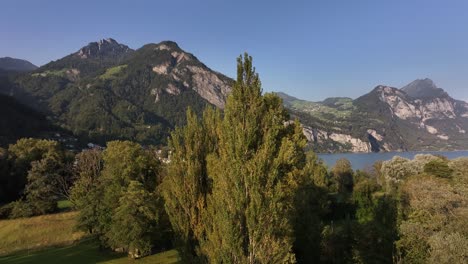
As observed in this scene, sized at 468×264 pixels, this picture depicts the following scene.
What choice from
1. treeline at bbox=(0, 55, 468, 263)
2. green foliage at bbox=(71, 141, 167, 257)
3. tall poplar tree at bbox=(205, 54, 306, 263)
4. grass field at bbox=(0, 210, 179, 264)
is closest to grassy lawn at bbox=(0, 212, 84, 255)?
grass field at bbox=(0, 210, 179, 264)

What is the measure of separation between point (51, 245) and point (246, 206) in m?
37.3

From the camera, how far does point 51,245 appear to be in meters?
39.7

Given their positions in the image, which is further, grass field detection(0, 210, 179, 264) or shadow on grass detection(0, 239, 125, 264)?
grass field detection(0, 210, 179, 264)

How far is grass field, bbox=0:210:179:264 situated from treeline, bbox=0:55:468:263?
2.06m

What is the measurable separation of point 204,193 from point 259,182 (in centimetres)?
643

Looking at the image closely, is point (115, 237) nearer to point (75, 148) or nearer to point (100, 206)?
point (100, 206)

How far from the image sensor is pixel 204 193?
18.3m

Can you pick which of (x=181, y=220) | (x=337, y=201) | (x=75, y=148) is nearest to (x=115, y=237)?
(x=181, y=220)

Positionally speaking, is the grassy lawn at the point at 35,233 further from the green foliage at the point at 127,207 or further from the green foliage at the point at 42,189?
the green foliage at the point at 127,207

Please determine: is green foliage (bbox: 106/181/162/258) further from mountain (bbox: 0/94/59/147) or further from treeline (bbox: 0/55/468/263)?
mountain (bbox: 0/94/59/147)

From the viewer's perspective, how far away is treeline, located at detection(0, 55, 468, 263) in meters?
12.7

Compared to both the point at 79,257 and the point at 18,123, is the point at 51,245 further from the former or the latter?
the point at 18,123

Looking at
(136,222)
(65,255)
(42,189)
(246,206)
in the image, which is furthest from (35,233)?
(246,206)

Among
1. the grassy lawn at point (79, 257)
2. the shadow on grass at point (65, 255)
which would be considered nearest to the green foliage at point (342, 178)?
the grassy lawn at point (79, 257)
